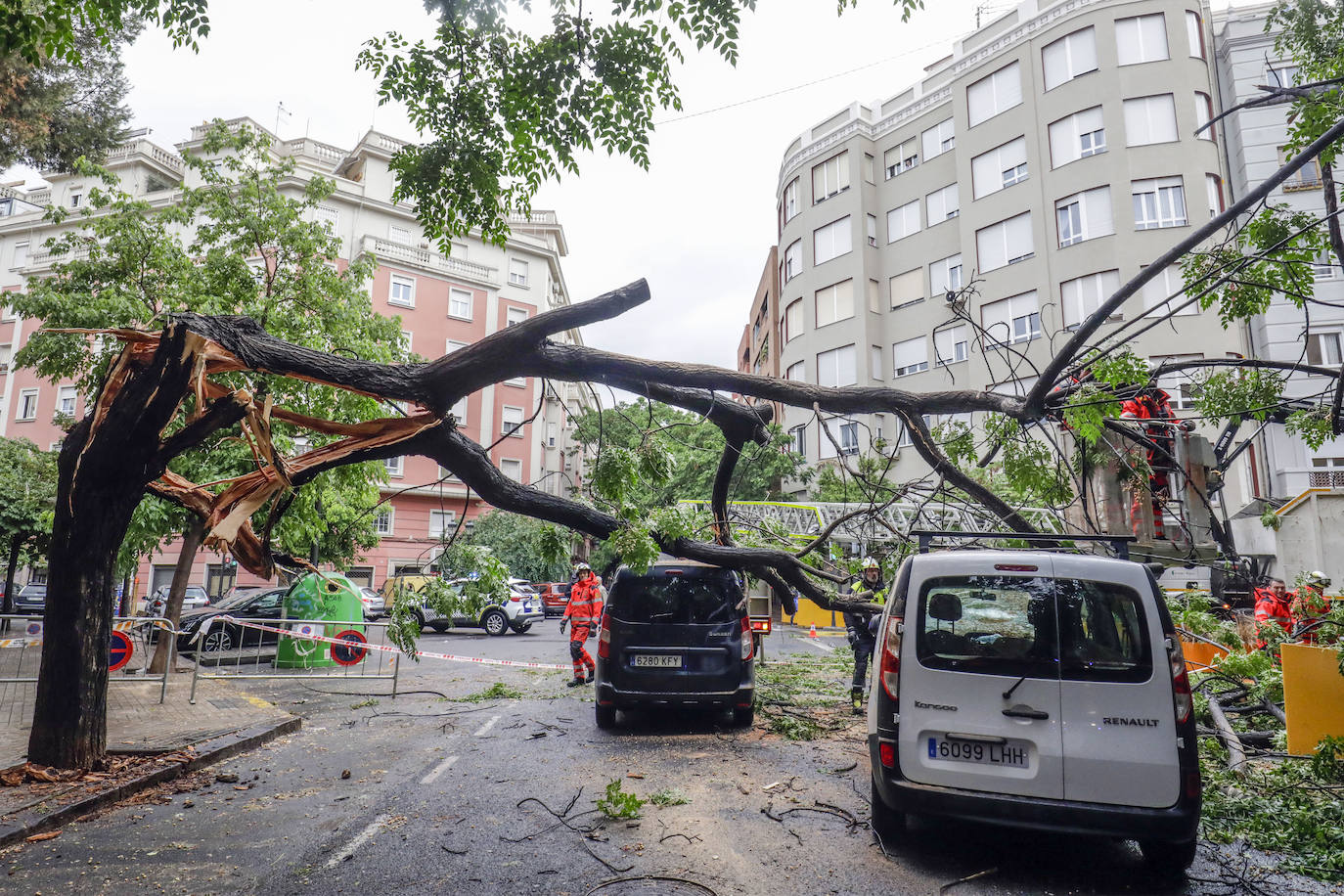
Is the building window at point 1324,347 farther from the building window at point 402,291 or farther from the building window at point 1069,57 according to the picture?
the building window at point 402,291

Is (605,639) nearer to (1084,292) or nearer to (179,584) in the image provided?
(179,584)

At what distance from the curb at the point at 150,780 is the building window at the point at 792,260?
3062 centimetres

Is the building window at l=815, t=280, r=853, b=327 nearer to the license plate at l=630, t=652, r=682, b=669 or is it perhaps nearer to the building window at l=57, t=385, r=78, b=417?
the license plate at l=630, t=652, r=682, b=669

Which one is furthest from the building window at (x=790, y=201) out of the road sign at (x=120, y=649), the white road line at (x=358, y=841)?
the white road line at (x=358, y=841)

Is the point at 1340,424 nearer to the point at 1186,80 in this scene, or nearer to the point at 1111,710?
the point at 1111,710

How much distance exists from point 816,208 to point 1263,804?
32.2m

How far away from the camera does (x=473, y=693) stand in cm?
1195

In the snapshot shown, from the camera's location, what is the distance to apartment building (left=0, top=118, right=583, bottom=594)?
38.0 m

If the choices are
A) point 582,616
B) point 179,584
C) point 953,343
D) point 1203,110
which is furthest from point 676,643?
point 1203,110

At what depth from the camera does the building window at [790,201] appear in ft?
120

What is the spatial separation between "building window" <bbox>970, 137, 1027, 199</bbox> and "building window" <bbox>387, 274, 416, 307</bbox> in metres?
26.8

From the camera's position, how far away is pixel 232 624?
1733 centimetres

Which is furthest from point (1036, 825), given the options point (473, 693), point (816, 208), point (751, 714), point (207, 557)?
point (207, 557)

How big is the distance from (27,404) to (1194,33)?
174 feet
